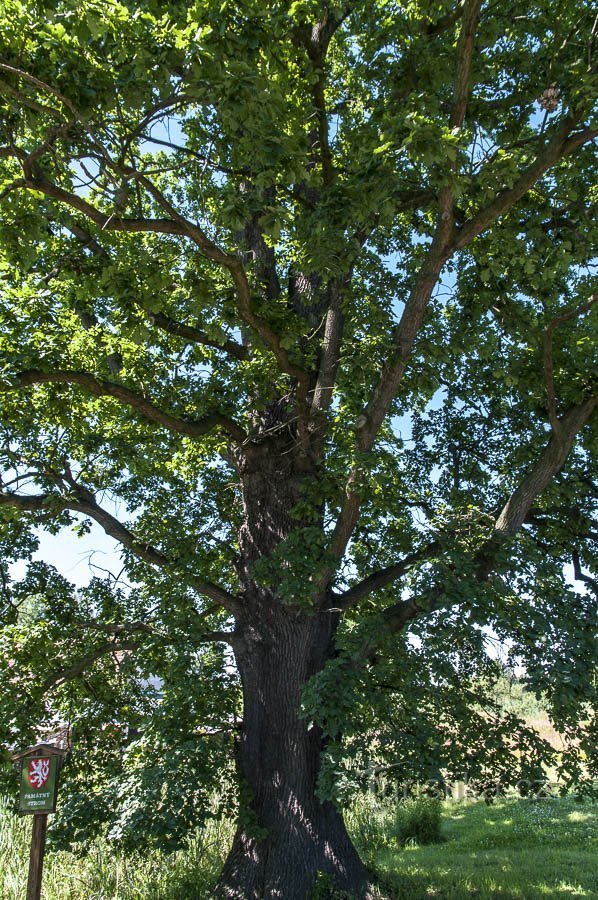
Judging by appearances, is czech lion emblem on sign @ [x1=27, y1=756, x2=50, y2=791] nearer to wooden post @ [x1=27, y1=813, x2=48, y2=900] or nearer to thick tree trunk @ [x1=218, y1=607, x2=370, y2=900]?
wooden post @ [x1=27, y1=813, x2=48, y2=900]

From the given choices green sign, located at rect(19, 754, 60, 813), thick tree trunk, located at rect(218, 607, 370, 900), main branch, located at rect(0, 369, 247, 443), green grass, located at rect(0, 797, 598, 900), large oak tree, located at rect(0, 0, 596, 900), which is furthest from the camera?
green grass, located at rect(0, 797, 598, 900)

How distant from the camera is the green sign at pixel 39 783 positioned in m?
5.89

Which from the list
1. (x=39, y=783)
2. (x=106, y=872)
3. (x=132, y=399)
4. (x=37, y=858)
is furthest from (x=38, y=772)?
(x=132, y=399)

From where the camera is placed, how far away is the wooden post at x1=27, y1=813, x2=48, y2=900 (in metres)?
5.76

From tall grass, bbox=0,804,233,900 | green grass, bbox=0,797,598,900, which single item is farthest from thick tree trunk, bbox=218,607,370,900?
tall grass, bbox=0,804,233,900

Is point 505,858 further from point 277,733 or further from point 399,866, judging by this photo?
point 277,733

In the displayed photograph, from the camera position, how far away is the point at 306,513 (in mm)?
6844

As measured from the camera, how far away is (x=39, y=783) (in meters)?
5.96

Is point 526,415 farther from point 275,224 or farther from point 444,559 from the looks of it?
point 275,224

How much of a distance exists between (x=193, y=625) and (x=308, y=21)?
5.62 m

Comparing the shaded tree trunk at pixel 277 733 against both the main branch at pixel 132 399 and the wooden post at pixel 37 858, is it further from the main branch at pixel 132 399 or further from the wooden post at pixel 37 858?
the wooden post at pixel 37 858

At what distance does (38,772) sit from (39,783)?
0.31 feet

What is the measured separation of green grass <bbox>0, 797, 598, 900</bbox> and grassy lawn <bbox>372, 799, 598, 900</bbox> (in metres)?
0.01

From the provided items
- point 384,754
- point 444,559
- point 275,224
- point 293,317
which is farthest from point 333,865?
point 275,224
